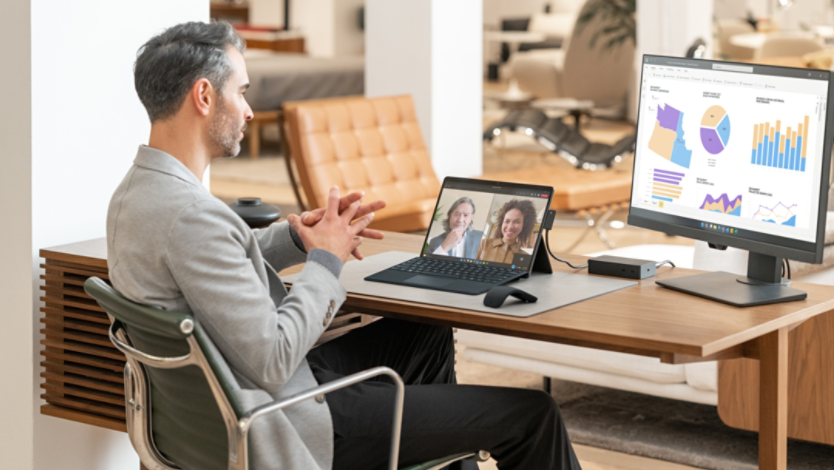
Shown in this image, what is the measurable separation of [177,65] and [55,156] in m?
0.78

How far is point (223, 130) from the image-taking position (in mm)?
1863

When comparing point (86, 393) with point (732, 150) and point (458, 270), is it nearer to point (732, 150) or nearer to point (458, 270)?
point (458, 270)

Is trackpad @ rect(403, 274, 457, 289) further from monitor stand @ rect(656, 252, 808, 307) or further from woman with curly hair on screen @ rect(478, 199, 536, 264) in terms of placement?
monitor stand @ rect(656, 252, 808, 307)

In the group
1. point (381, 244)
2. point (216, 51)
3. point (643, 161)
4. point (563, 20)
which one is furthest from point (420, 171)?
point (563, 20)

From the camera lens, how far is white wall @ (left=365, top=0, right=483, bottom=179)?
5.30 metres

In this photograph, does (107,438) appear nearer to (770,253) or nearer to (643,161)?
(643,161)

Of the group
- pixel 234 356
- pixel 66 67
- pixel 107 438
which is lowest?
pixel 107 438

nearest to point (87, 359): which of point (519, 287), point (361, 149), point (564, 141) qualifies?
point (519, 287)

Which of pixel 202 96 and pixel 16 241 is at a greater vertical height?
pixel 202 96

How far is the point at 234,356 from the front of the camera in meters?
1.67

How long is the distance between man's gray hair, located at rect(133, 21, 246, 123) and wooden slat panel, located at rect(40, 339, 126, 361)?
74 cm

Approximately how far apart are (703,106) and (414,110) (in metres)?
3.01

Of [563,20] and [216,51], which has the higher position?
[563,20]

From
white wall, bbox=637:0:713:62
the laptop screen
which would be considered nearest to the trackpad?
the laptop screen
